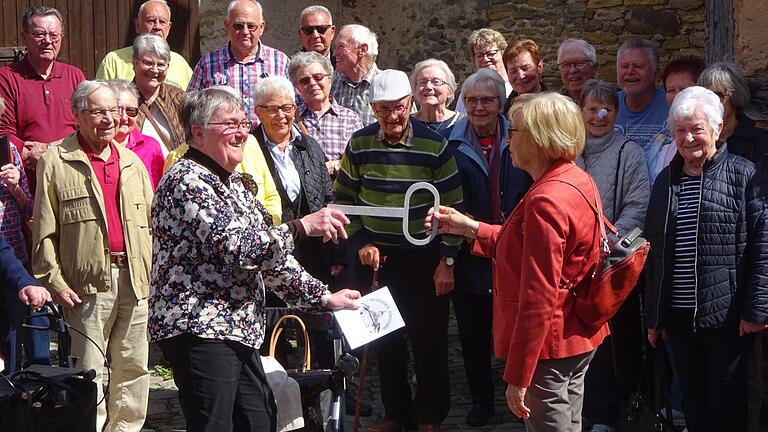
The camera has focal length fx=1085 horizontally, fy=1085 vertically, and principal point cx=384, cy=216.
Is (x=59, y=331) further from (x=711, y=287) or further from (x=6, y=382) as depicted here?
(x=711, y=287)

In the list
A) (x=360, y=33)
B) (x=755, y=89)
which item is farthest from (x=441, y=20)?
(x=755, y=89)

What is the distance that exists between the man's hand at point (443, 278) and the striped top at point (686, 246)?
4.06 ft

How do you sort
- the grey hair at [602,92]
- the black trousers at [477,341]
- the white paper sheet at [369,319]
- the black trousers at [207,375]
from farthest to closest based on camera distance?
the black trousers at [477,341] < the grey hair at [602,92] < the white paper sheet at [369,319] < the black trousers at [207,375]

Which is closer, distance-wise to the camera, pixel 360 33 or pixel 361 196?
pixel 361 196

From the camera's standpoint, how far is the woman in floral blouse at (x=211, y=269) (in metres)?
4.04

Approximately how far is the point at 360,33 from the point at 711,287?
11.0 feet

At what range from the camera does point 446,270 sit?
5852 millimetres

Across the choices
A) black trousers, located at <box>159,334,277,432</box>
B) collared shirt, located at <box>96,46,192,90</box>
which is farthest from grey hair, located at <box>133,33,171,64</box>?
black trousers, located at <box>159,334,277,432</box>

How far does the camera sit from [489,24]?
10.5 metres

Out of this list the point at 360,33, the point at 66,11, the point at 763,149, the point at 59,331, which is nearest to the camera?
the point at 59,331

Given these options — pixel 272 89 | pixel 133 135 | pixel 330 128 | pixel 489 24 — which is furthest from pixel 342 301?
pixel 489 24

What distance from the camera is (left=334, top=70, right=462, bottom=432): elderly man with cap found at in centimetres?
582

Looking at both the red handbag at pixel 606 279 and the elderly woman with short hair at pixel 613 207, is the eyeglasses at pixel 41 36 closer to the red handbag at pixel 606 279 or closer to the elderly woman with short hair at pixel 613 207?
the elderly woman with short hair at pixel 613 207

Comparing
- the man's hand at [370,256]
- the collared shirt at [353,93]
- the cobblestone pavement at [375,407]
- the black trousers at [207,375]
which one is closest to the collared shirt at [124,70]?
the collared shirt at [353,93]
